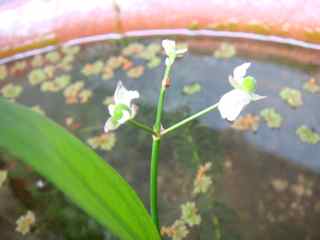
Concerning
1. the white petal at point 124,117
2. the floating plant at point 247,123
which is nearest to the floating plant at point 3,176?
the floating plant at point 247,123

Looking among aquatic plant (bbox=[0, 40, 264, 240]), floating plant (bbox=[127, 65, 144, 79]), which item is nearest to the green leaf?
aquatic plant (bbox=[0, 40, 264, 240])

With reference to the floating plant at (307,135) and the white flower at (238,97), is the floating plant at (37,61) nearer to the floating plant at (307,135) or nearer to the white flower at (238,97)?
the floating plant at (307,135)

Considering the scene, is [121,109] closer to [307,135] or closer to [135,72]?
[307,135]

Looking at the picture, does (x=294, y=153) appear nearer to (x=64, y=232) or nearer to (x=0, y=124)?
(x=64, y=232)

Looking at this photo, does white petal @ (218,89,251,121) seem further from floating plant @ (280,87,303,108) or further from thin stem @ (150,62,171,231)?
floating plant @ (280,87,303,108)

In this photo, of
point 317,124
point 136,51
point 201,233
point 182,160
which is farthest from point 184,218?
point 136,51

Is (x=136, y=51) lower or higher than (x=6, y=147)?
lower

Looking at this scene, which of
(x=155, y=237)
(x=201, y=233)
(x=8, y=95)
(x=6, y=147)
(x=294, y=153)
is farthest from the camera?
(x=8, y=95)
